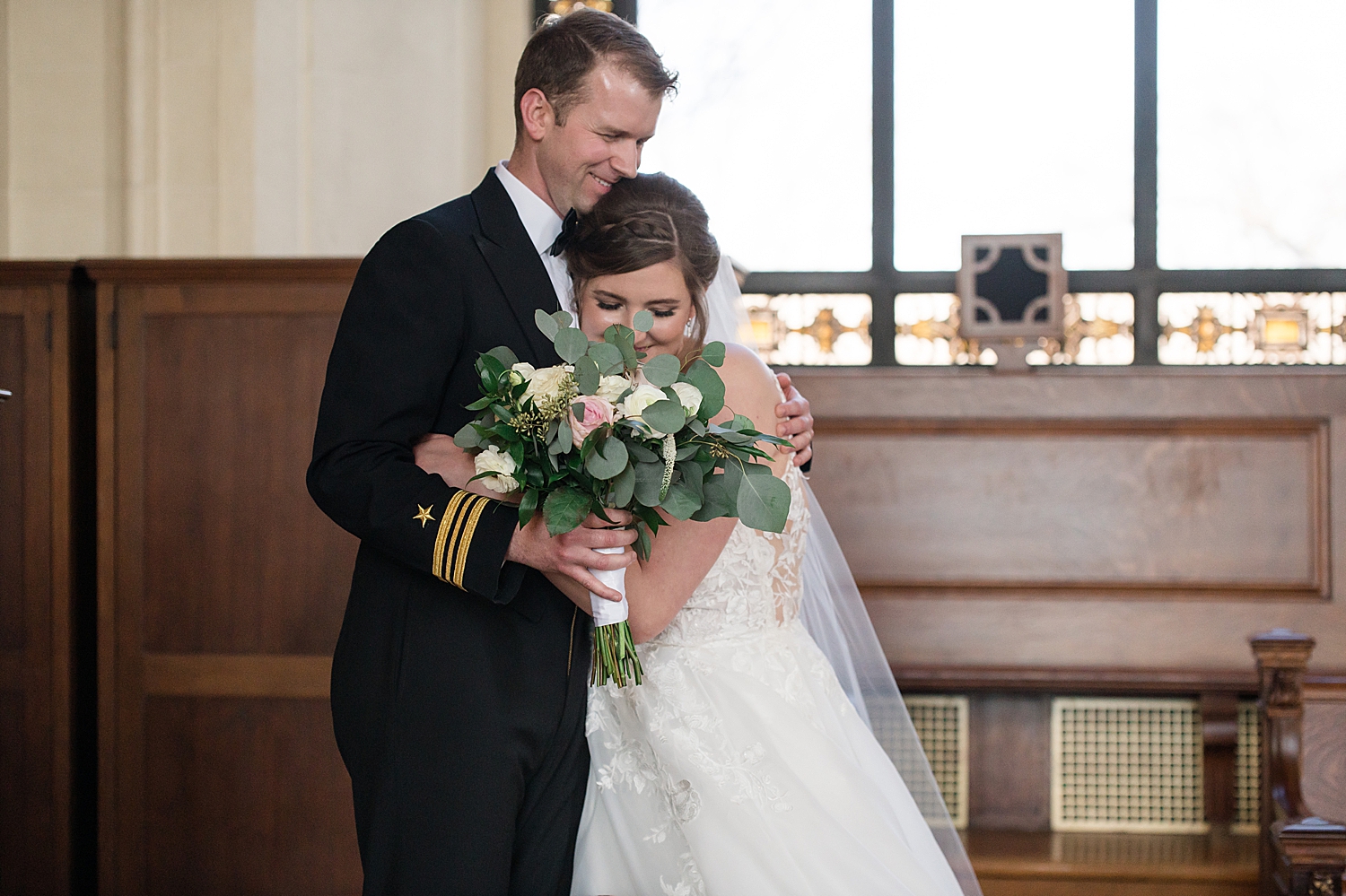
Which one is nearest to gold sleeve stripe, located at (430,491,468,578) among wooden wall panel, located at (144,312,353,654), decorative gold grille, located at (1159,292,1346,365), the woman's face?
the woman's face

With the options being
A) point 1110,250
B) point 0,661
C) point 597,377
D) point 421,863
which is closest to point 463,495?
point 597,377

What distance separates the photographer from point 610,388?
5.29ft

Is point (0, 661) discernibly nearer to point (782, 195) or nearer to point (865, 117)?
point (782, 195)

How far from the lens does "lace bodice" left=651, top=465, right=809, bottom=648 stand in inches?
82.3

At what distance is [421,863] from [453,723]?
22 centimetres

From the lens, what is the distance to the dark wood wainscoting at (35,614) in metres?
3.43

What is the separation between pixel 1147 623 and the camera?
3.91 meters

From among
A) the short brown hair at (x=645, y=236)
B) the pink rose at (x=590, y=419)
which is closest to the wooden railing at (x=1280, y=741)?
the short brown hair at (x=645, y=236)

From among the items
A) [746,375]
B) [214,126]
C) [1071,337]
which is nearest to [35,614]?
[214,126]

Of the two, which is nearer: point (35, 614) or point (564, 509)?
point (564, 509)

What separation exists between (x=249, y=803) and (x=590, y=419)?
242 centimetres

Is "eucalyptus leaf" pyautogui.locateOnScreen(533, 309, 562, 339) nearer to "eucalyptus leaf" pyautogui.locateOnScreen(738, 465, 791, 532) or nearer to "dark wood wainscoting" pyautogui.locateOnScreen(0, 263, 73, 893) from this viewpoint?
"eucalyptus leaf" pyautogui.locateOnScreen(738, 465, 791, 532)

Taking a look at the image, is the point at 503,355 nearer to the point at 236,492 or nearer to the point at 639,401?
the point at 639,401

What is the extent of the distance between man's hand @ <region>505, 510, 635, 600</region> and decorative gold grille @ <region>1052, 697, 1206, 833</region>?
279cm
